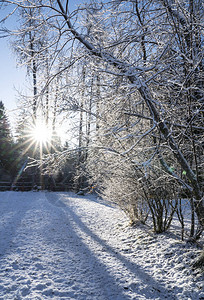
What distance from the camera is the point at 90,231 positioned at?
6.00 metres

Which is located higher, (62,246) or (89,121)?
(89,121)

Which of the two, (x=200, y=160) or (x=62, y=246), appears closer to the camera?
(x=200, y=160)

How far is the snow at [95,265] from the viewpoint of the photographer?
2.83m

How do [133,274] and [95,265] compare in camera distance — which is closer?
[133,274]

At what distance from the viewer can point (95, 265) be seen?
12.2 feet

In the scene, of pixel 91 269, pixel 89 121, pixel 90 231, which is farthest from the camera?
pixel 90 231

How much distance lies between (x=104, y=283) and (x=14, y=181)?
15.1 metres

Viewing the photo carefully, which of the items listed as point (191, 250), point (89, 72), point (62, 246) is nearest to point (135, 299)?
point (191, 250)

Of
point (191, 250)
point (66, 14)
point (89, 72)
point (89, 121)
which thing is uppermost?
point (66, 14)

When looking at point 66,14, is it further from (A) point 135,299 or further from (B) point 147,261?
(B) point 147,261

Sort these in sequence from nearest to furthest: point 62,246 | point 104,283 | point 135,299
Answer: point 135,299 → point 104,283 → point 62,246

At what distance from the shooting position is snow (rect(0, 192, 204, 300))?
112 inches

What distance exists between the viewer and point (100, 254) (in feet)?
13.9

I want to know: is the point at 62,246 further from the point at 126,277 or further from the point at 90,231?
the point at 126,277
